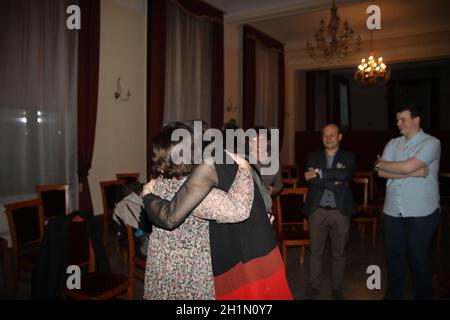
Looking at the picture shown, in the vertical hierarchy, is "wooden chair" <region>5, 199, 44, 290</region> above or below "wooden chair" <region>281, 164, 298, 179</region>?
below

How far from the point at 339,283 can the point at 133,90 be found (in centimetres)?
426

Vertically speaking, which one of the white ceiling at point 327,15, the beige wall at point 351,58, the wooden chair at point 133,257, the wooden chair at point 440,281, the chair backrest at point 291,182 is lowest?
the wooden chair at point 440,281

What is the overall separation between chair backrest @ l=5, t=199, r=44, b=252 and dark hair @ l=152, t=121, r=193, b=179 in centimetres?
202

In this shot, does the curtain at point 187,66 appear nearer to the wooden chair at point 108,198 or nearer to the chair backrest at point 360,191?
the wooden chair at point 108,198

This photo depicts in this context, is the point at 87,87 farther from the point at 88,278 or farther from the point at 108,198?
the point at 88,278

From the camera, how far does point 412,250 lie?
8.01 feet

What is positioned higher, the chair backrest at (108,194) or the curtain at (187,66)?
the curtain at (187,66)

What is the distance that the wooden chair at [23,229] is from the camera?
2.77m

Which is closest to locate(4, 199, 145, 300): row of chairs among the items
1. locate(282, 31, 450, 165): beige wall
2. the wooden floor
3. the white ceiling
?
the wooden floor

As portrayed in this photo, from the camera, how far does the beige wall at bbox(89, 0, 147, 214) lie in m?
5.08

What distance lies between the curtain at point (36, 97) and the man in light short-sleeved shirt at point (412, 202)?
3974 mm

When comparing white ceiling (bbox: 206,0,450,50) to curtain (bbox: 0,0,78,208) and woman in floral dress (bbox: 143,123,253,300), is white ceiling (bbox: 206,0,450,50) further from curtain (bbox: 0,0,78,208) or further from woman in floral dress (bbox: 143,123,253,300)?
woman in floral dress (bbox: 143,123,253,300)

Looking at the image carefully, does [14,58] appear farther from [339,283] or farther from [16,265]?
[339,283]

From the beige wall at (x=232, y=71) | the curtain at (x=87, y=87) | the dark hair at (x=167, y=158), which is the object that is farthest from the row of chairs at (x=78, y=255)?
the beige wall at (x=232, y=71)
